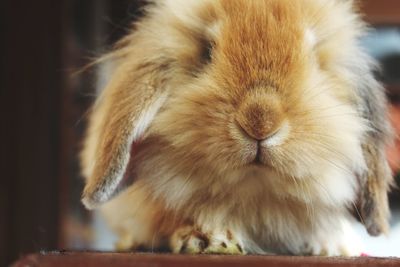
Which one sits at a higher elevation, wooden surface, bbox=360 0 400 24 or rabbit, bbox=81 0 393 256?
wooden surface, bbox=360 0 400 24

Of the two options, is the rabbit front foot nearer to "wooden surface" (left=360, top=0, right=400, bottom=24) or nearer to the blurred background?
the blurred background

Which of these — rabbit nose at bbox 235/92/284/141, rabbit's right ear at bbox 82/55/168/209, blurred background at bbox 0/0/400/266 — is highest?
rabbit nose at bbox 235/92/284/141

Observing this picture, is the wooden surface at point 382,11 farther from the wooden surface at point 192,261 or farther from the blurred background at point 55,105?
the wooden surface at point 192,261

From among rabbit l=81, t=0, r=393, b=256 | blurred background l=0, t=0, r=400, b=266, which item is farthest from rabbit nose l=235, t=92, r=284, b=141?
blurred background l=0, t=0, r=400, b=266

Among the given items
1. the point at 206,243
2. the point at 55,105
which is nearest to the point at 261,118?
the point at 206,243

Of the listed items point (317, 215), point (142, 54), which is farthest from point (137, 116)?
point (317, 215)

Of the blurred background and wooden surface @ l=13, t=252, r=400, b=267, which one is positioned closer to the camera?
wooden surface @ l=13, t=252, r=400, b=267
